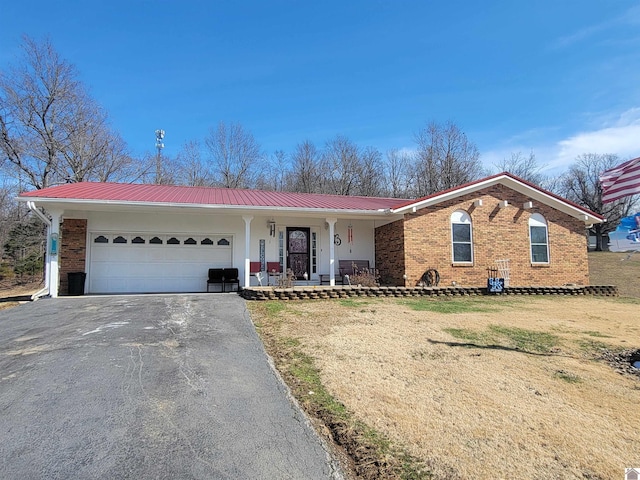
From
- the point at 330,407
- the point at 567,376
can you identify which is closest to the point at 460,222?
the point at 567,376

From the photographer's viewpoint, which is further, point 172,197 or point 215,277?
point 215,277

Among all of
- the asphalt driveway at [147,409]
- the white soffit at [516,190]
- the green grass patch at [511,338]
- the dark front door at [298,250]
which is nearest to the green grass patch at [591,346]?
the green grass patch at [511,338]

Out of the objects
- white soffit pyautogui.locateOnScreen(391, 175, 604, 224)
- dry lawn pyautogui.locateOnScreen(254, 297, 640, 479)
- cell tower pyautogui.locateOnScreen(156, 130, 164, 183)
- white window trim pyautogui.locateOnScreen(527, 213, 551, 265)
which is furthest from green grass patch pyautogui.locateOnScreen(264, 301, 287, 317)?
cell tower pyautogui.locateOnScreen(156, 130, 164, 183)

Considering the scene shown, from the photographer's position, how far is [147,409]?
3.27 metres

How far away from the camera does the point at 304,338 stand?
6.10 m

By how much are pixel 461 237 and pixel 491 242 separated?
120 centimetres

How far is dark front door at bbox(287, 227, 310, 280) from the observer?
13.8 meters

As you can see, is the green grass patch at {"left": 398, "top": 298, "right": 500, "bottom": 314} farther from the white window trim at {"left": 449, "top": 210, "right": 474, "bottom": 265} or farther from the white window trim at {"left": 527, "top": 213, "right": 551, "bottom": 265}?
the white window trim at {"left": 527, "top": 213, "right": 551, "bottom": 265}

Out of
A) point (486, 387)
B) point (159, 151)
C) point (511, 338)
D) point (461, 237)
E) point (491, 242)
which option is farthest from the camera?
point (159, 151)

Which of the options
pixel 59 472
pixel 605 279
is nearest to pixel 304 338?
pixel 59 472

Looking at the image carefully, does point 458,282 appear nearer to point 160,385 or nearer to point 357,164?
point 160,385

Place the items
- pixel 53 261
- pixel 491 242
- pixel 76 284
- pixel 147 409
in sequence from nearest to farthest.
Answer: pixel 147 409, pixel 53 261, pixel 76 284, pixel 491 242

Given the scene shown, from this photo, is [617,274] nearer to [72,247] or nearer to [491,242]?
[491,242]

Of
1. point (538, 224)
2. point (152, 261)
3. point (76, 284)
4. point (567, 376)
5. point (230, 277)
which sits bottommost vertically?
point (567, 376)
